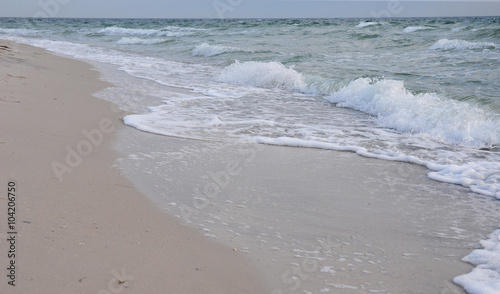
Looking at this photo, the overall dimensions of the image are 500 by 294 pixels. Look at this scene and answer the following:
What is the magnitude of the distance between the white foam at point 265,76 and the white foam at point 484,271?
6.96 m

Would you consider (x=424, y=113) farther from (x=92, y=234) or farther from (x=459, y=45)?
(x=459, y=45)

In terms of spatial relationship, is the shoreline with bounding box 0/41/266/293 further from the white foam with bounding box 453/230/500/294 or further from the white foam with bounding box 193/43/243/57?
the white foam with bounding box 193/43/243/57

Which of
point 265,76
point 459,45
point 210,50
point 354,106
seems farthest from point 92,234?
point 210,50

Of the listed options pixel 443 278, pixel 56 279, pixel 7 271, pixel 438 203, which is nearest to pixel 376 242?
pixel 443 278

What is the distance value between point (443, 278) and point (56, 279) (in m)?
1.95

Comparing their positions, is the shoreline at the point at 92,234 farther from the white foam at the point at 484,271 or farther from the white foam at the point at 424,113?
the white foam at the point at 424,113

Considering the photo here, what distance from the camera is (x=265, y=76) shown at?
10.5 meters

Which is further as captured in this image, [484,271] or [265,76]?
[265,76]

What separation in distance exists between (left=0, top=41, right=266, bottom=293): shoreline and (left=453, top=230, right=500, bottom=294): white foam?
1.07m

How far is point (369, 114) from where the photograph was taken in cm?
725

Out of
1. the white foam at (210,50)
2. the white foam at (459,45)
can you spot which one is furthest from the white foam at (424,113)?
the white foam at (210,50)

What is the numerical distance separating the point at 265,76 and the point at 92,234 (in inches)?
324

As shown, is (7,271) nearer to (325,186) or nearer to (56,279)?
(56,279)

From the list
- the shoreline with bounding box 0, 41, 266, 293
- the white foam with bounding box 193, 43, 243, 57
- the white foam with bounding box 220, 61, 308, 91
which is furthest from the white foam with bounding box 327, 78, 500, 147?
the white foam with bounding box 193, 43, 243, 57
